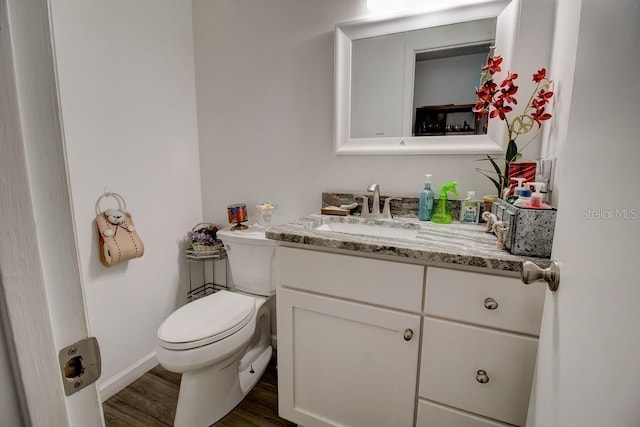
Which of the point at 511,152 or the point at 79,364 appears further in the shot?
the point at 511,152

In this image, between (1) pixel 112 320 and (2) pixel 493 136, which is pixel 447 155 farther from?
(1) pixel 112 320

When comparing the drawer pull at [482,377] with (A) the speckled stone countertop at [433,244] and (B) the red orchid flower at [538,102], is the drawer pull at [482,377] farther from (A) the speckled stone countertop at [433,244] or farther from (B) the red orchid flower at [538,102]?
(B) the red orchid flower at [538,102]

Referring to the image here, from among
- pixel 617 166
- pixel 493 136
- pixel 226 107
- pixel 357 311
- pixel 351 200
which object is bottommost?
pixel 357 311

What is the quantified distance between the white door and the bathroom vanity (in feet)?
0.85

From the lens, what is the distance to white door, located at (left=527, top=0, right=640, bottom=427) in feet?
1.17

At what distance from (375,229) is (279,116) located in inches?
33.6

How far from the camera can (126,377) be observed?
5.28ft

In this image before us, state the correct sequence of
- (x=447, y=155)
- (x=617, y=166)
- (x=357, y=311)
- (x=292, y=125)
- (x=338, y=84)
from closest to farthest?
(x=617, y=166) → (x=357, y=311) → (x=447, y=155) → (x=338, y=84) → (x=292, y=125)

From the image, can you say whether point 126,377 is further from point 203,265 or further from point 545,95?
point 545,95

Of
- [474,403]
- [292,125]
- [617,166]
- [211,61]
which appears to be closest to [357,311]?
[474,403]

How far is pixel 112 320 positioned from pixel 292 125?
1.38m

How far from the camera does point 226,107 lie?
6.13 ft

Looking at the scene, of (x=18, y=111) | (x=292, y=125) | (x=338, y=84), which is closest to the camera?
(x=18, y=111)

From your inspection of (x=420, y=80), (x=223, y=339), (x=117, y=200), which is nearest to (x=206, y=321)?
(x=223, y=339)
